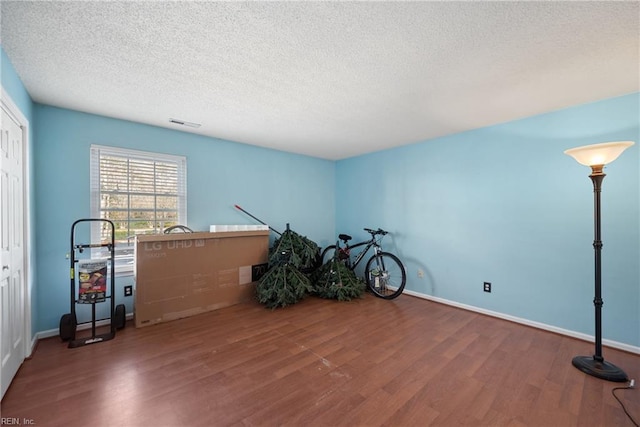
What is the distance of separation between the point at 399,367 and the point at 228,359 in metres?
1.45

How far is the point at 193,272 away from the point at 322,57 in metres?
2.84

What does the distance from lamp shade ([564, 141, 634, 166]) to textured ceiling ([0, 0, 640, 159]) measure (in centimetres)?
60

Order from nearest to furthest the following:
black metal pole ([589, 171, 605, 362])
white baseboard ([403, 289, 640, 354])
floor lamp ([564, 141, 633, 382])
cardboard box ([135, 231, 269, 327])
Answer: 1. floor lamp ([564, 141, 633, 382])
2. black metal pole ([589, 171, 605, 362])
3. white baseboard ([403, 289, 640, 354])
4. cardboard box ([135, 231, 269, 327])

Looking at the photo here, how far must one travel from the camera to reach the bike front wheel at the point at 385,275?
13.0 ft

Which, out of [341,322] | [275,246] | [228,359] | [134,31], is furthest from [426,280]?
[134,31]

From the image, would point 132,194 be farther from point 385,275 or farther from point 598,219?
point 598,219

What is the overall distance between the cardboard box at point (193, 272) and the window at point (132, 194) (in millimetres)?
392

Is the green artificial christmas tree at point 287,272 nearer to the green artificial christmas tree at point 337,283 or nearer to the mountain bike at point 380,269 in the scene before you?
the green artificial christmas tree at point 337,283

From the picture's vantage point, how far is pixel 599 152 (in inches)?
77.2

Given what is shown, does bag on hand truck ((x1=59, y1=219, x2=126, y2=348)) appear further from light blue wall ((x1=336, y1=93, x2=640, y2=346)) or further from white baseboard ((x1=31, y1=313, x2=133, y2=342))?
light blue wall ((x1=336, y1=93, x2=640, y2=346))

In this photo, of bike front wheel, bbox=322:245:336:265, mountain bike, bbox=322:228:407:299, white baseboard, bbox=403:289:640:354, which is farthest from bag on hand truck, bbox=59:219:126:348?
white baseboard, bbox=403:289:640:354

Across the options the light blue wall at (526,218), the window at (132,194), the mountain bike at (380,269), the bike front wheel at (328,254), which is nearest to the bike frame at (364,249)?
the mountain bike at (380,269)

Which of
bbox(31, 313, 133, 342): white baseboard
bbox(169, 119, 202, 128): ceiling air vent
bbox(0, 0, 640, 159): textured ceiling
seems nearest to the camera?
bbox(0, 0, 640, 159): textured ceiling

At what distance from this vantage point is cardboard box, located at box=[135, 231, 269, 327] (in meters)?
2.90
